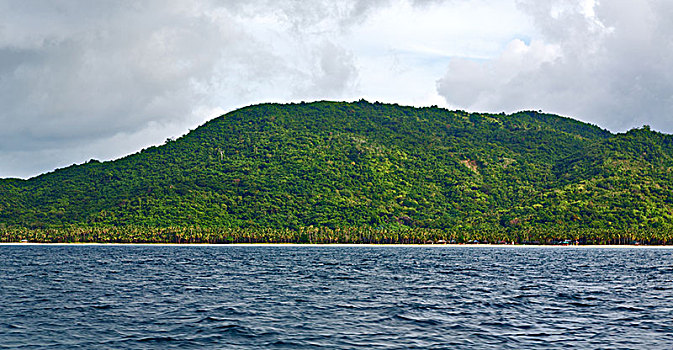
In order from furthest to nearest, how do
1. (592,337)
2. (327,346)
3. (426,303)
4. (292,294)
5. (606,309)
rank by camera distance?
1. (292,294)
2. (426,303)
3. (606,309)
4. (592,337)
5. (327,346)

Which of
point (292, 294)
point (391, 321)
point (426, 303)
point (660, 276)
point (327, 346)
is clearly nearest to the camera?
point (327, 346)

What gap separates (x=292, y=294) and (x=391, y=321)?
965 inches

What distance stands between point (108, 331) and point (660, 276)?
96.0m

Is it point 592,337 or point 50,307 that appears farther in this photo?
point 50,307

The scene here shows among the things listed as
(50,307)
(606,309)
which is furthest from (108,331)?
(606,309)

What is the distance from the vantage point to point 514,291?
266ft

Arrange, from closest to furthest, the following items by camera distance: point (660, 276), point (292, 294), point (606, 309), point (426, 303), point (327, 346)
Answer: point (327, 346) → point (606, 309) → point (426, 303) → point (292, 294) → point (660, 276)

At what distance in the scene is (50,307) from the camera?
213ft

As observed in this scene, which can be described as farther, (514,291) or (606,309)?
(514,291)

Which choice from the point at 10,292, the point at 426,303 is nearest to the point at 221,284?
the point at 10,292

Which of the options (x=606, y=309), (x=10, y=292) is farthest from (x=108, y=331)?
(x=606, y=309)

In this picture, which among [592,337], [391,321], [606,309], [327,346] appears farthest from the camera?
[606,309]

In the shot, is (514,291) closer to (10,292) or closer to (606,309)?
(606,309)

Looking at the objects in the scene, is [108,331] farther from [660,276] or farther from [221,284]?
[660,276]
